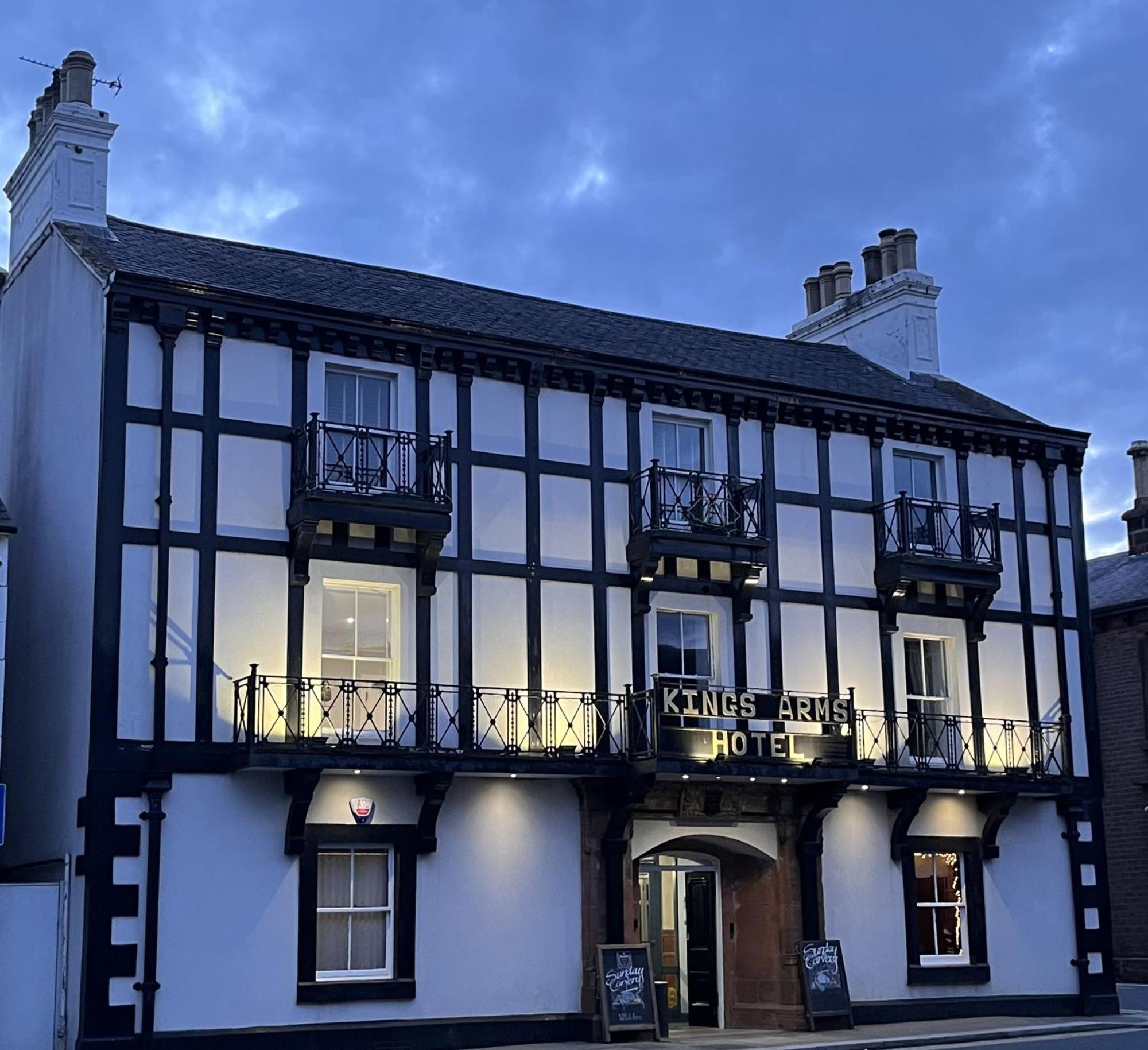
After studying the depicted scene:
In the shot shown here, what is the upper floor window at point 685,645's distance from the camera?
2347cm

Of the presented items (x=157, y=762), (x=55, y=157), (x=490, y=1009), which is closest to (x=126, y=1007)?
(x=157, y=762)

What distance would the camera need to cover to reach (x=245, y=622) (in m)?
20.4

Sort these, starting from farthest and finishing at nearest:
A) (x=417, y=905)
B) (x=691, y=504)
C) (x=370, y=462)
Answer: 1. (x=691, y=504)
2. (x=370, y=462)
3. (x=417, y=905)

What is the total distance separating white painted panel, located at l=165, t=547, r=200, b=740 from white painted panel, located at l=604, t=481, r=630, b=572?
5880 millimetres

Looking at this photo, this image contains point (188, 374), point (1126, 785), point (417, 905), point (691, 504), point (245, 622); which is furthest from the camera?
point (1126, 785)

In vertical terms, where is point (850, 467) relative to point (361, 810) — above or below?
above

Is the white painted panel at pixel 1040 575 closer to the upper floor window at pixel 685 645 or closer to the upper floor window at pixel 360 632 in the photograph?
the upper floor window at pixel 685 645

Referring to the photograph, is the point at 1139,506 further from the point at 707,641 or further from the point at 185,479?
the point at 185,479

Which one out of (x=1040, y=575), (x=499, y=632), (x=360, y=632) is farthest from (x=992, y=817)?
(x=360, y=632)

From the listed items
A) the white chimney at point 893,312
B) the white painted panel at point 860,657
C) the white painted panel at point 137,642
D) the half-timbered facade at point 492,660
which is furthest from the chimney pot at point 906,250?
the white painted panel at point 137,642

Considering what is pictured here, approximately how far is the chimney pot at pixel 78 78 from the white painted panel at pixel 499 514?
7704 mm

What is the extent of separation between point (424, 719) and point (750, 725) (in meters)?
4.94

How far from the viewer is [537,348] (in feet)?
75.7

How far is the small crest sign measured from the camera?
20.6m
